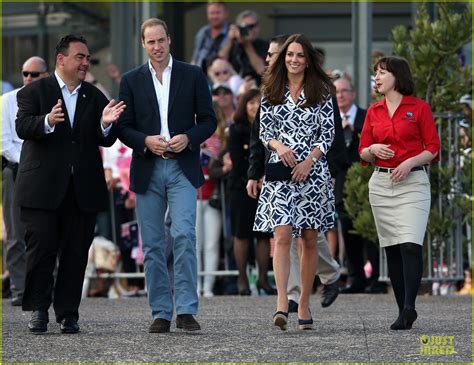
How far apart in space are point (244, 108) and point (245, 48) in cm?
298

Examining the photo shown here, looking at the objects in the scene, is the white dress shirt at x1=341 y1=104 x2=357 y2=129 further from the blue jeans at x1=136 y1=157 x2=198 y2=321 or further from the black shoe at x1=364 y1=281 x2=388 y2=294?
the blue jeans at x1=136 y1=157 x2=198 y2=321

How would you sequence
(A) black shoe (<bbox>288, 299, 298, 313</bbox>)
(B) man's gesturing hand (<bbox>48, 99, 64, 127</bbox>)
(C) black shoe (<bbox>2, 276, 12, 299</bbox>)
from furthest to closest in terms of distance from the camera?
(C) black shoe (<bbox>2, 276, 12, 299</bbox>), (A) black shoe (<bbox>288, 299, 298, 313</bbox>), (B) man's gesturing hand (<bbox>48, 99, 64, 127</bbox>)

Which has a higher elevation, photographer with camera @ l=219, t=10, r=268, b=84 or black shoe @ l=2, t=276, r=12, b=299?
photographer with camera @ l=219, t=10, r=268, b=84

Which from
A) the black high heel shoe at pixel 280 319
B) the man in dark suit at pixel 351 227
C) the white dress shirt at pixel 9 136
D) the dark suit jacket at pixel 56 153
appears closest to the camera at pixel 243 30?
the man in dark suit at pixel 351 227

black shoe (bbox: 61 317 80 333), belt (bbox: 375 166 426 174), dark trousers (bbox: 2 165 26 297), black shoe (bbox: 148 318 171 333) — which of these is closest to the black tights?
belt (bbox: 375 166 426 174)

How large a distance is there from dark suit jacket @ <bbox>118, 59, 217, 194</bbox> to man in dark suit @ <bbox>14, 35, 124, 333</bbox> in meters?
0.19

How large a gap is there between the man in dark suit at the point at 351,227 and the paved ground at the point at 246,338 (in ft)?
5.62

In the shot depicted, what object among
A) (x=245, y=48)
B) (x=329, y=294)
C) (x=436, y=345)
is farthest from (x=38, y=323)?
(x=245, y=48)

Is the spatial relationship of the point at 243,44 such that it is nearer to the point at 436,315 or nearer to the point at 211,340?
the point at 436,315

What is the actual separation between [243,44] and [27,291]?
6936 millimetres

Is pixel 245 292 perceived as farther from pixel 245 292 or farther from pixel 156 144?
pixel 156 144

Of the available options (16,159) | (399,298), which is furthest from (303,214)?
(16,159)

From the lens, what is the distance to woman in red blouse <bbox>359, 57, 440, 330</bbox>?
952 cm

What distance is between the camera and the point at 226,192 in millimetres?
14047
